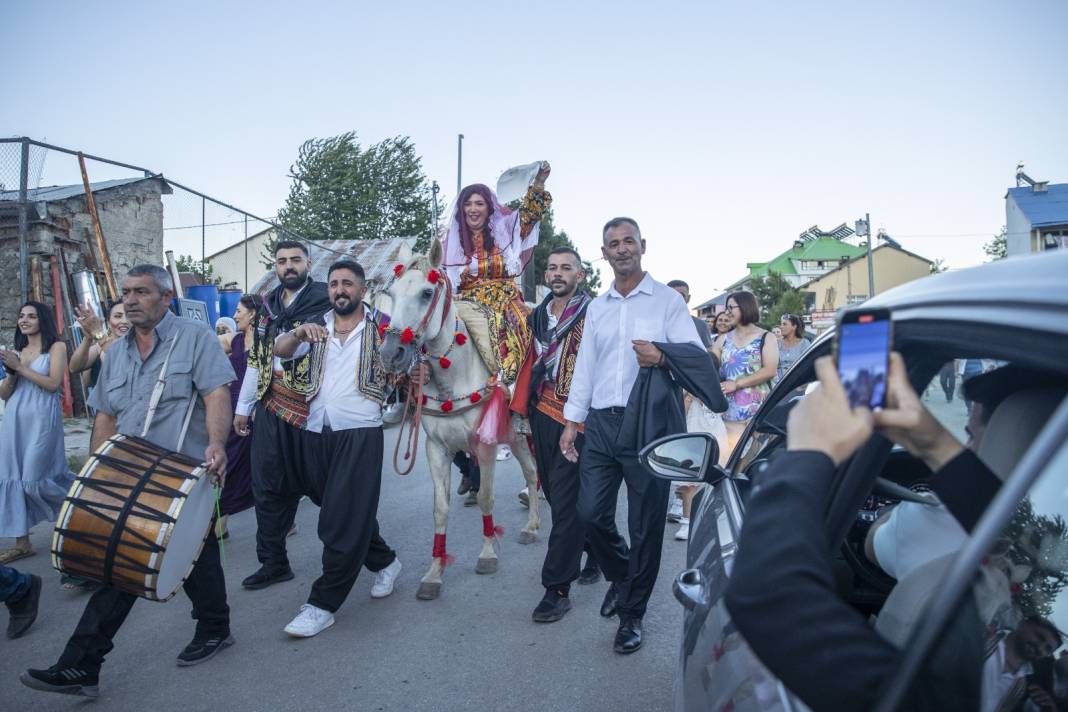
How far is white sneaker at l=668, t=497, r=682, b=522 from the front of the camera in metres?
Result: 6.66

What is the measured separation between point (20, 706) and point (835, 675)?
407 centimetres

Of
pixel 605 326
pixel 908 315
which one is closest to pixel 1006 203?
pixel 605 326

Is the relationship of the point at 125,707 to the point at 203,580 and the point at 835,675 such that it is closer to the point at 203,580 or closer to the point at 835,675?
the point at 203,580

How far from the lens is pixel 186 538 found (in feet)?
11.9

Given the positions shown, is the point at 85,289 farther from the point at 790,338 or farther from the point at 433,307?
the point at 790,338

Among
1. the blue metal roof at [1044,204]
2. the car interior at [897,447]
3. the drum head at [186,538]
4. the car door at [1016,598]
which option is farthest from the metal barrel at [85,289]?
the blue metal roof at [1044,204]

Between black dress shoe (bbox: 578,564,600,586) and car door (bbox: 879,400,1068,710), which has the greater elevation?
car door (bbox: 879,400,1068,710)

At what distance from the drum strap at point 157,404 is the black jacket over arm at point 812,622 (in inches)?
143

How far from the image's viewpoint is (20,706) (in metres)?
3.56

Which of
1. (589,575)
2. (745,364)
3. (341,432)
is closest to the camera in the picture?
(341,432)

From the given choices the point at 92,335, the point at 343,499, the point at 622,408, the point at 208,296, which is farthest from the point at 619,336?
the point at 208,296

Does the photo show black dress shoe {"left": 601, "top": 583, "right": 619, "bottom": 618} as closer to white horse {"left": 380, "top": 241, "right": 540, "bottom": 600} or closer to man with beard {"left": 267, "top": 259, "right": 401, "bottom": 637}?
white horse {"left": 380, "top": 241, "right": 540, "bottom": 600}

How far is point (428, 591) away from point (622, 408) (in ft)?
6.28

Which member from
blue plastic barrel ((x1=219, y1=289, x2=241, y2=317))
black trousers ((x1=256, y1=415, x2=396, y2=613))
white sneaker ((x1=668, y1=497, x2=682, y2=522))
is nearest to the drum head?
black trousers ((x1=256, y1=415, x2=396, y2=613))
